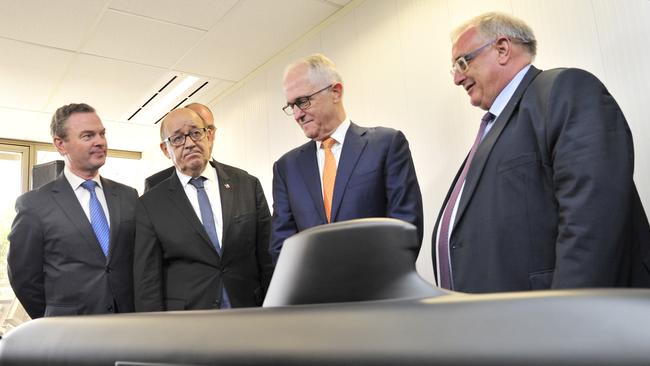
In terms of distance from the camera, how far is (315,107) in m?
2.13

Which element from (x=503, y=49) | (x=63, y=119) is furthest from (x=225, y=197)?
(x=503, y=49)

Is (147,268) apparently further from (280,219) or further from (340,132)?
(340,132)

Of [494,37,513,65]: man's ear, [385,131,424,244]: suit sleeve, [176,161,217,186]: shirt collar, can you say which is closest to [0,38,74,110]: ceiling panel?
[176,161,217,186]: shirt collar

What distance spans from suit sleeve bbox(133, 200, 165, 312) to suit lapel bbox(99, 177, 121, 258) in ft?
0.84

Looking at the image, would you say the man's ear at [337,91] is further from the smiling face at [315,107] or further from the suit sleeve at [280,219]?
the suit sleeve at [280,219]

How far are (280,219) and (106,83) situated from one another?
11.6 ft

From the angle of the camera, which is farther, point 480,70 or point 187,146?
point 187,146

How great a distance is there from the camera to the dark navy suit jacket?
1925 millimetres

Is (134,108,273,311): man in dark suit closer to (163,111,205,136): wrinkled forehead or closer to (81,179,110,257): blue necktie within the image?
(163,111,205,136): wrinkled forehead

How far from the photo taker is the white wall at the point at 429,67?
236 cm

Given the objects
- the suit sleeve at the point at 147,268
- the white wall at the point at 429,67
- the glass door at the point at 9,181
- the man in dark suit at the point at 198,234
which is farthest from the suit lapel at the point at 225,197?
the glass door at the point at 9,181

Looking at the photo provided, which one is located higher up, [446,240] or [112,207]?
[112,207]

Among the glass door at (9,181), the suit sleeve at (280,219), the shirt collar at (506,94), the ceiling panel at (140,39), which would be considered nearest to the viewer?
the shirt collar at (506,94)

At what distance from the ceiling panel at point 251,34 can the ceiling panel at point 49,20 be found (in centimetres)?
87
